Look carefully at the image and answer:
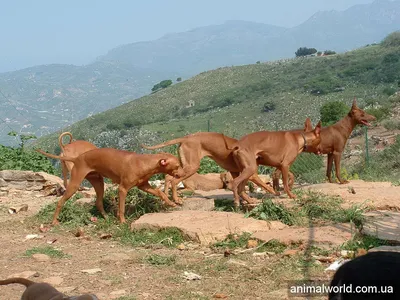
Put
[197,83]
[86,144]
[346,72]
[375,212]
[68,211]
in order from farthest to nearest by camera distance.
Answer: [197,83], [346,72], [86,144], [68,211], [375,212]

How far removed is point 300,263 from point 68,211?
16.5 feet

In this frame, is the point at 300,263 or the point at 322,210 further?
the point at 322,210

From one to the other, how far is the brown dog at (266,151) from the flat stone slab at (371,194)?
817 mm

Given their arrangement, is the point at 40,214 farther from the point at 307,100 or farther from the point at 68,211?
the point at 307,100

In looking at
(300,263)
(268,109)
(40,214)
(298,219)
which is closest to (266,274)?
(300,263)

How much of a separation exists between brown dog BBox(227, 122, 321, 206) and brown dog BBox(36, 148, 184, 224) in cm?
→ 123

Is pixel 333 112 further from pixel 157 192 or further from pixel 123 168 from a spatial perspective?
pixel 123 168

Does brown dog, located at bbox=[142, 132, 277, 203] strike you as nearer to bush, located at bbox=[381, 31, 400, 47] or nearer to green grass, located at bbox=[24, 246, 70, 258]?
green grass, located at bbox=[24, 246, 70, 258]

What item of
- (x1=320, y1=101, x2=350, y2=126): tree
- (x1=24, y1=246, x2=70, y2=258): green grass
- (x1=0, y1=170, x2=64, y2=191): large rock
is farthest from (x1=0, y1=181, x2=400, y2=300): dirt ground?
(x1=320, y1=101, x2=350, y2=126): tree

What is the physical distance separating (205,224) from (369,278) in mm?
6486

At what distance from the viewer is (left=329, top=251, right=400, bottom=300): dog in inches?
101

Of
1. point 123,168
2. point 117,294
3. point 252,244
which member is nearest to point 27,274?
point 117,294

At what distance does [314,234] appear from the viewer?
8250 millimetres

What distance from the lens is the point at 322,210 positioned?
9703 mm
